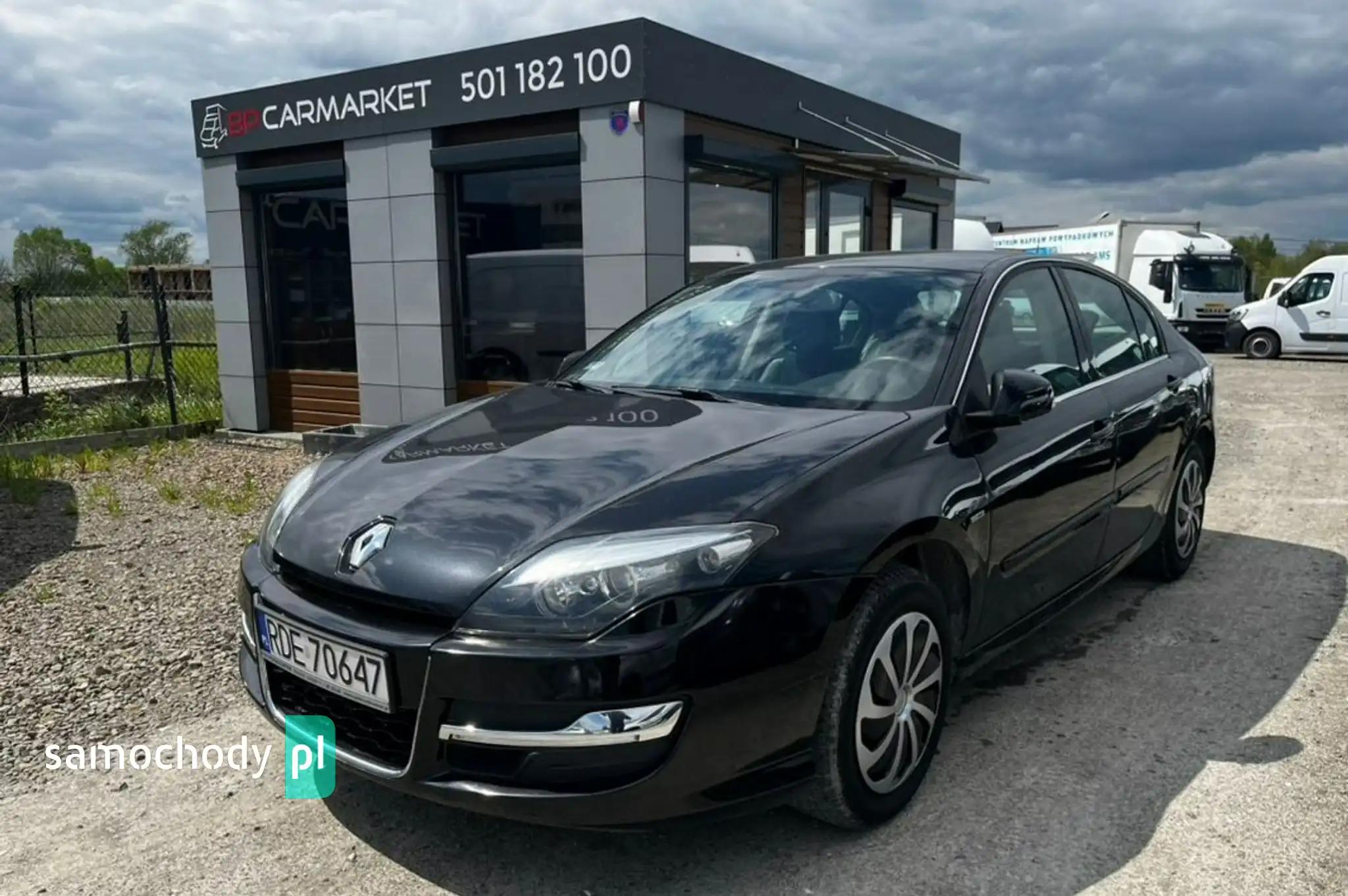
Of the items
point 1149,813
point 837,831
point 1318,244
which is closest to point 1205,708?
point 1149,813

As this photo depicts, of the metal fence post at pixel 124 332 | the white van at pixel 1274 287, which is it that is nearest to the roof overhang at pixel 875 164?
the metal fence post at pixel 124 332

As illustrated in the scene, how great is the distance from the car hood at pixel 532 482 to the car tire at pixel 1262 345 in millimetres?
21671

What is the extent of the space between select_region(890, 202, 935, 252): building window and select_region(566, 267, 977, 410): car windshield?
8.83m

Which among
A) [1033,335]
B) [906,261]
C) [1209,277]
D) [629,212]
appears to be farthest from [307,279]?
[1209,277]

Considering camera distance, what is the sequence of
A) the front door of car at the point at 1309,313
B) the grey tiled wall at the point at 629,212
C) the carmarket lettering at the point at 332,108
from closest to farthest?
the grey tiled wall at the point at 629,212
the carmarket lettering at the point at 332,108
the front door of car at the point at 1309,313

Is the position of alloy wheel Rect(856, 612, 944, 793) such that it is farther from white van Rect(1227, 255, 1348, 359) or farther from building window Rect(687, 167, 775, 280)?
white van Rect(1227, 255, 1348, 359)

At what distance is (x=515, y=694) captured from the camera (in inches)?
90.7

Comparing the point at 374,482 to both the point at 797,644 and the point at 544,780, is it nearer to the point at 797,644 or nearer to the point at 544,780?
the point at 544,780

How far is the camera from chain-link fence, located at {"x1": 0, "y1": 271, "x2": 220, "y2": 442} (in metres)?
10.7

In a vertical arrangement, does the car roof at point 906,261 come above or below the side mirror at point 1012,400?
above

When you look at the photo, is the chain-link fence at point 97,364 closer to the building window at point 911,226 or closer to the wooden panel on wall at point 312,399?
the wooden panel on wall at point 312,399

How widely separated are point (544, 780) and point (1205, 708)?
256 centimetres

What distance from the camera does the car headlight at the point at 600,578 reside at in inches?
91.6

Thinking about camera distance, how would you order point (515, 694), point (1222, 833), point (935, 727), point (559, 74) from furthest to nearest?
point (559, 74), point (935, 727), point (1222, 833), point (515, 694)
